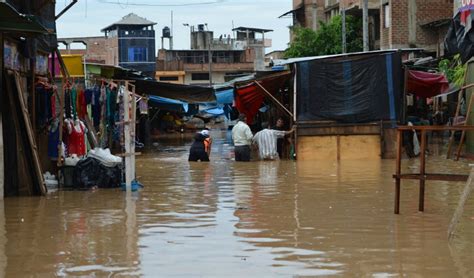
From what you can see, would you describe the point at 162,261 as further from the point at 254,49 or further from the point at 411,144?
the point at 254,49

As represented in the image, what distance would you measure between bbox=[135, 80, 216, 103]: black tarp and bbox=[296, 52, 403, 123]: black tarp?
722cm

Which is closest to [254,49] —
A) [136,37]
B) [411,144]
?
[136,37]

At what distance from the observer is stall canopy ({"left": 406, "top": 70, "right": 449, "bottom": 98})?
22203 millimetres

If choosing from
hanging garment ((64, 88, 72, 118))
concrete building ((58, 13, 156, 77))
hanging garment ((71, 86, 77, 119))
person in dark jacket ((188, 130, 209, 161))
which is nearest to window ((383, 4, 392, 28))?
person in dark jacket ((188, 130, 209, 161))

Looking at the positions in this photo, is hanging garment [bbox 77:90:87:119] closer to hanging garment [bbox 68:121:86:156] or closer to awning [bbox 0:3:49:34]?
hanging garment [bbox 68:121:86:156]

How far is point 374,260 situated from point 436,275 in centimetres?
77

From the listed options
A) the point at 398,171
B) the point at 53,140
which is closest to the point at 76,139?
the point at 53,140

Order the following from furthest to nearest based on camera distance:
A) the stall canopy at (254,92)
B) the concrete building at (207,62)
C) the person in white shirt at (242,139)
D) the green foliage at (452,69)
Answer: the concrete building at (207,62) → the green foliage at (452,69) → the stall canopy at (254,92) → the person in white shirt at (242,139)

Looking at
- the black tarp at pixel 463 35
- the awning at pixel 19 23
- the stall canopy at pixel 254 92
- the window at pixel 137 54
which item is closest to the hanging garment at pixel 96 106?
the awning at pixel 19 23

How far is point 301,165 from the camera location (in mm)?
19531

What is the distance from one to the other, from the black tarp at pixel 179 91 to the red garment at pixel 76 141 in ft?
42.1

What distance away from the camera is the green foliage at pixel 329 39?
45250 mm

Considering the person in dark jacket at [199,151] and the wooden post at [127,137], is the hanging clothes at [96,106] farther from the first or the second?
the person in dark jacket at [199,151]

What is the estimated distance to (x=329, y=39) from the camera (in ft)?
154
